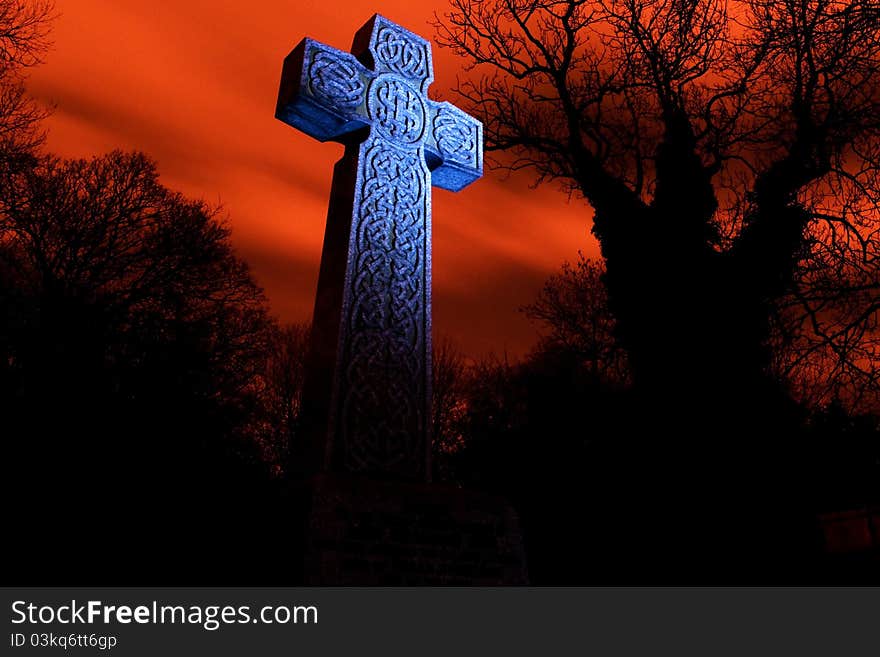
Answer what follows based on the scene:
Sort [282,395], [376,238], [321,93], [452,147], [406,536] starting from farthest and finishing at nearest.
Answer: [282,395], [452,147], [321,93], [376,238], [406,536]

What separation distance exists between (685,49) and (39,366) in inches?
→ 446

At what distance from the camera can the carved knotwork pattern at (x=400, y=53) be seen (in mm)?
5375

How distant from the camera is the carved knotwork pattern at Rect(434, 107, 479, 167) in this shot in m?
5.38

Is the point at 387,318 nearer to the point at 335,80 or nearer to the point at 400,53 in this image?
the point at 335,80

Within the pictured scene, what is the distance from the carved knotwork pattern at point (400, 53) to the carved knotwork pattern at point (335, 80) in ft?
1.20

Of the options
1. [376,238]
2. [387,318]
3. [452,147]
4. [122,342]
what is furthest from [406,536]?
[122,342]

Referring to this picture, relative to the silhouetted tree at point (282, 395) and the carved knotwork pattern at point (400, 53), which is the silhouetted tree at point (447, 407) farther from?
the carved knotwork pattern at point (400, 53)

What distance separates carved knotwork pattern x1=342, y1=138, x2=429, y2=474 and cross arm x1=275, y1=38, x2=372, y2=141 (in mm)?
251

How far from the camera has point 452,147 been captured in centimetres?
542

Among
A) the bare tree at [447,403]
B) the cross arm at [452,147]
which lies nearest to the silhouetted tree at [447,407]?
the bare tree at [447,403]

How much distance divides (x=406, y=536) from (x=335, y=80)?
10.1 feet

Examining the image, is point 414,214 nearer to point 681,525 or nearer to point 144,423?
point 681,525

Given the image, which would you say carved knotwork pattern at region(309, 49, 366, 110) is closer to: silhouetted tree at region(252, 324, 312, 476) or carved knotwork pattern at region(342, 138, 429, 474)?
carved knotwork pattern at region(342, 138, 429, 474)

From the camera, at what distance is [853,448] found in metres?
9.89
